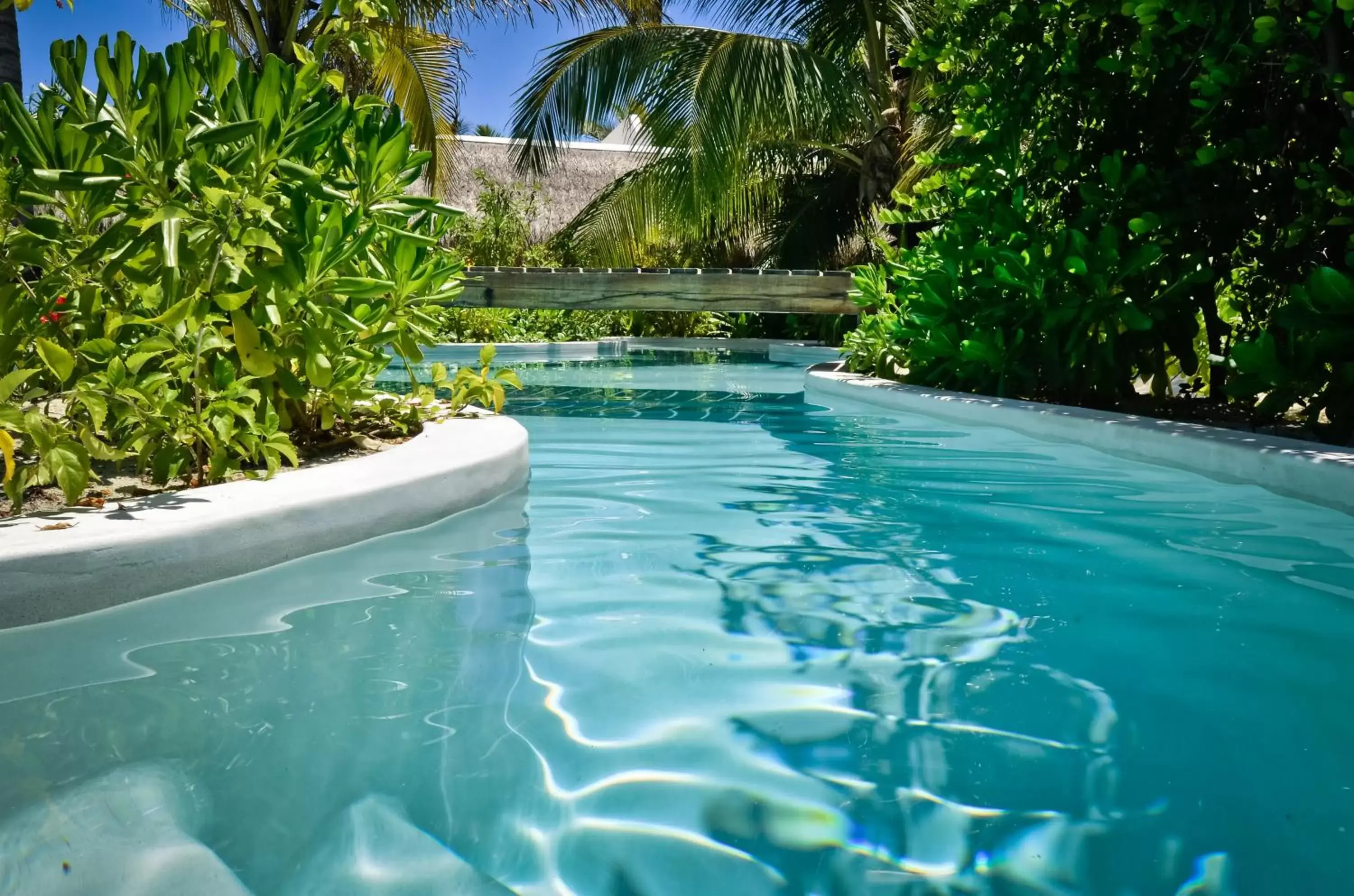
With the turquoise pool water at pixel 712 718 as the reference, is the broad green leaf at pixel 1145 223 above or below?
above

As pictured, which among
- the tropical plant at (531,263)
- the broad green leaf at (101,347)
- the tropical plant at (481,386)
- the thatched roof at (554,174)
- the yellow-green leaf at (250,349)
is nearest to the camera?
the broad green leaf at (101,347)

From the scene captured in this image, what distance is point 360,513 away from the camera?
8.58 ft

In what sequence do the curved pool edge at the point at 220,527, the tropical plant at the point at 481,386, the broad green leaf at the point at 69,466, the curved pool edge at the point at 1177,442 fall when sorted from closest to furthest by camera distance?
the curved pool edge at the point at 220,527, the broad green leaf at the point at 69,466, the curved pool edge at the point at 1177,442, the tropical plant at the point at 481,386

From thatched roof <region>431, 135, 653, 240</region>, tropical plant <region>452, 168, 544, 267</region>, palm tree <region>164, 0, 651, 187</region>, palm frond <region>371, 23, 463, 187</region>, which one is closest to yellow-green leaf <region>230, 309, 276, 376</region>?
palm tree <region>164, 0, 651, 187</region>

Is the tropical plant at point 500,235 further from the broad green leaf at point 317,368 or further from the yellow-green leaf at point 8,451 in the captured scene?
the yellow-green leaf at point 8,451

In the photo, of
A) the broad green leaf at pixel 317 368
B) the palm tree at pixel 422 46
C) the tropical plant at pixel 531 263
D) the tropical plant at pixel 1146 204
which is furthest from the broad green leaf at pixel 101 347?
the tropical plant at pixel 531 263

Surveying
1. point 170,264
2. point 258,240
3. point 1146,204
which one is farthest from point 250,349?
point 1146,204

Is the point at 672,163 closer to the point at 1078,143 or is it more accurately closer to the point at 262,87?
the point at 1078,143

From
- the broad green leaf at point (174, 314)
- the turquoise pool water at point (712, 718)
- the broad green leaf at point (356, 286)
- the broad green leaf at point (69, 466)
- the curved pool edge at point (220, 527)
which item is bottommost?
the turquoise pool water at point (712, 718)

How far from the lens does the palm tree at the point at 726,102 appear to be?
1110 cm

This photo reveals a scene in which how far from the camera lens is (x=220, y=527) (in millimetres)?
2221

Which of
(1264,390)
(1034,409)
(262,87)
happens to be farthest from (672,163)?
(262,87)

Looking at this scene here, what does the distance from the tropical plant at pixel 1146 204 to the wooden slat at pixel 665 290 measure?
344 cm

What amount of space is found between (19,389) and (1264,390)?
14.5 ft
